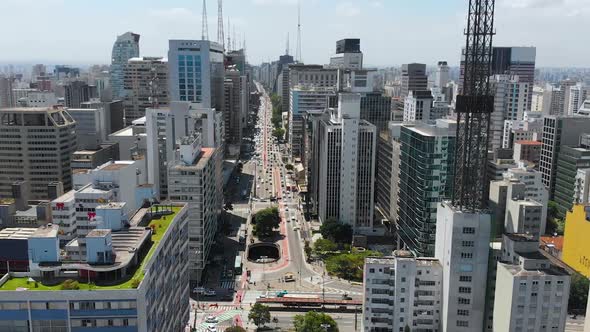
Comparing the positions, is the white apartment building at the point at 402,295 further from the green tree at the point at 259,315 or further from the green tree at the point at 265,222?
the green tree at the point at 265,222

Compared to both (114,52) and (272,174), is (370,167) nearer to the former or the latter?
(272,174)

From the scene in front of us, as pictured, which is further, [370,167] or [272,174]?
[272,174]

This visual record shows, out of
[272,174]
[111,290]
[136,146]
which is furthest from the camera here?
[272,174]

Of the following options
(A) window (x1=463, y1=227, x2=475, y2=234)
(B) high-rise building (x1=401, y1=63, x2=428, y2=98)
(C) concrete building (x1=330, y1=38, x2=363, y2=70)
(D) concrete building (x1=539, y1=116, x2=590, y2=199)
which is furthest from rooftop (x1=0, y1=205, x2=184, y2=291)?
(B) high-rise building (x1=401, y1=63, x2=428, y2=98)

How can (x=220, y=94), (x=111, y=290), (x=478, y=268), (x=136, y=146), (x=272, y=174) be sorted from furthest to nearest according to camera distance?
(x=220, y=94) < (x=272, y=174) < (x=136, y=146) < (x=478, y=268) < (x=111, y=290)

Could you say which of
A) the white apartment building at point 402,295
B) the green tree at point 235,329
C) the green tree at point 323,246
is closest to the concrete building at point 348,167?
the green tree at point 323,246

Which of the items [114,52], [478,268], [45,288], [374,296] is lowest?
[374,296]

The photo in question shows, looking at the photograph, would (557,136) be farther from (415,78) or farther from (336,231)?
(415,78)

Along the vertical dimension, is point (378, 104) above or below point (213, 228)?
above

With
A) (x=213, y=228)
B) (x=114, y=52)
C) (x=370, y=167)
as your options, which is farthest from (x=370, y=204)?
(x=114, y=52)
